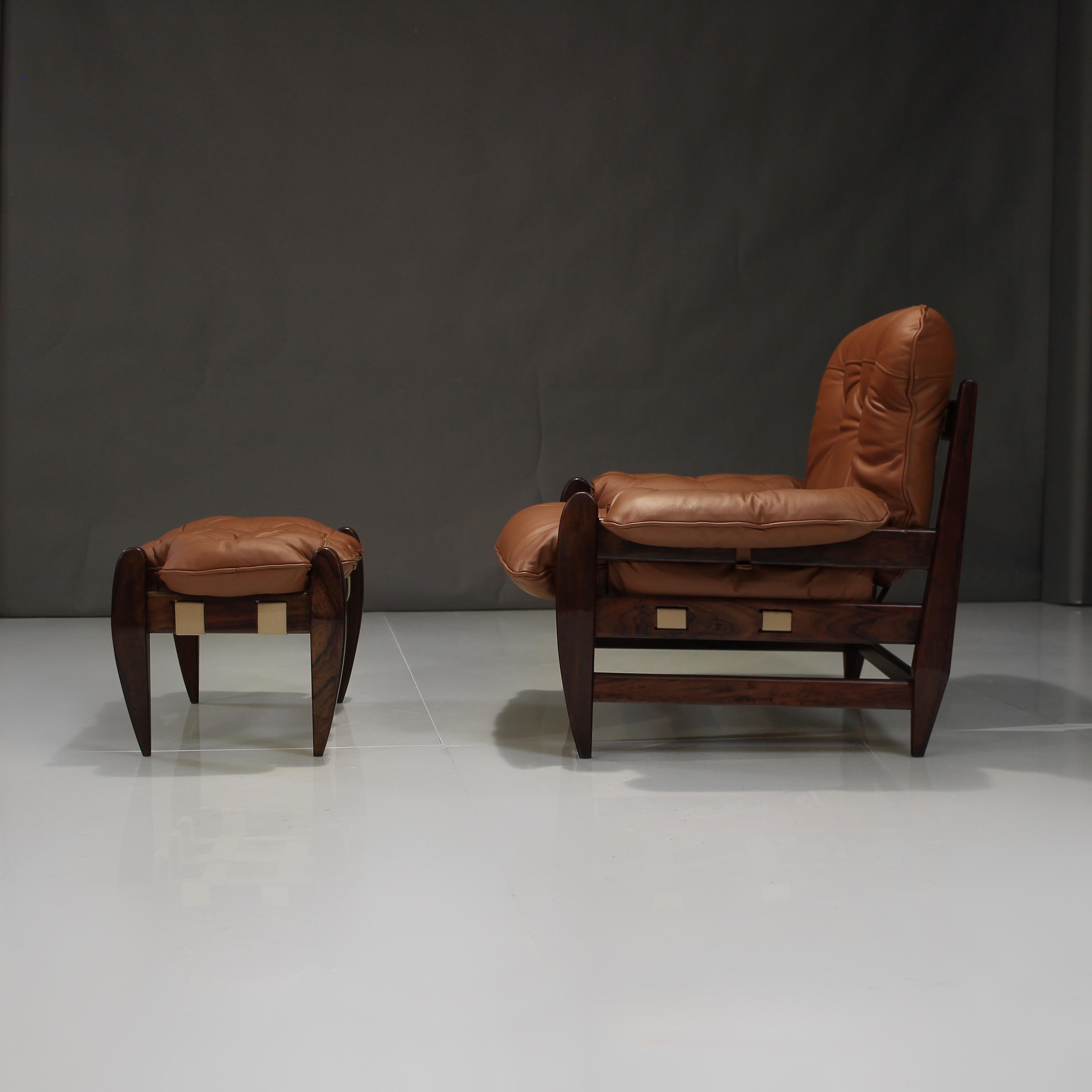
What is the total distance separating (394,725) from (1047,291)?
3.69 m

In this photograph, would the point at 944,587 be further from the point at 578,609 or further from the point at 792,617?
the point at 578,609

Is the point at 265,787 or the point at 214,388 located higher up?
the point at 214,388

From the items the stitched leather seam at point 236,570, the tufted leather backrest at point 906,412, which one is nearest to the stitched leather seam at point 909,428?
the tufted leather backrest at point 906,412

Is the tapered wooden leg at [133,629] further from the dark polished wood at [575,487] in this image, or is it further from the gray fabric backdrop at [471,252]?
the gray fabric backdrop at [471,252]

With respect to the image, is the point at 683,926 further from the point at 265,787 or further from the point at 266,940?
the point at 265,787

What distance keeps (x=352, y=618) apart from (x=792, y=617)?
3.62ft

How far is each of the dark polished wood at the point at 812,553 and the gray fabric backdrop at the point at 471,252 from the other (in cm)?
221

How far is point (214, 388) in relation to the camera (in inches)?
163

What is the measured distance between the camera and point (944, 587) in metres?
2.17

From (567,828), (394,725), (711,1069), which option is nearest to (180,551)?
(394,725)

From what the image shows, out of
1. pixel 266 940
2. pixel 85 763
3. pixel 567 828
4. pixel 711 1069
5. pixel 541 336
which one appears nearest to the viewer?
pixel 711 1069

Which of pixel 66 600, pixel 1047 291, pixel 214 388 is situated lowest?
pixel 66 600

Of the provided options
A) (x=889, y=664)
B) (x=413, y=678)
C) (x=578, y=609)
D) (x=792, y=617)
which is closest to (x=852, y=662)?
(x=889, y=664)

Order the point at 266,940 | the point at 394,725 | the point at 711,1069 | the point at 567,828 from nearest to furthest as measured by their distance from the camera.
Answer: the point at 711,1069
the point at 266,940
the point at 567,828
the point at 394,725
